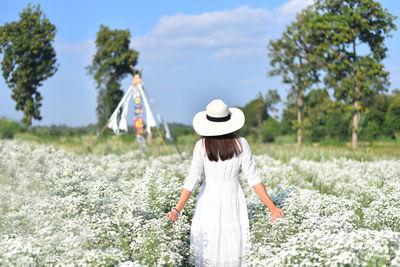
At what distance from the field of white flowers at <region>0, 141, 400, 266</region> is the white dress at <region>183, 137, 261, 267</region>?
9.0 inches

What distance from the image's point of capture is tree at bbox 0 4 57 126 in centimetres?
2150

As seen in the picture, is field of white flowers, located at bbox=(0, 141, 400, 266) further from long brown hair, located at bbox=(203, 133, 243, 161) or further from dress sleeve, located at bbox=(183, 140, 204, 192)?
long brown hair, located at bbox=(203, 133, 243, 161)

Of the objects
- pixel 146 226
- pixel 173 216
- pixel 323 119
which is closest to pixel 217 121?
pixel 173 216

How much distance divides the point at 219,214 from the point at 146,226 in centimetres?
85

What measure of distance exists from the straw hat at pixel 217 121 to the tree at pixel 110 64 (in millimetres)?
22960

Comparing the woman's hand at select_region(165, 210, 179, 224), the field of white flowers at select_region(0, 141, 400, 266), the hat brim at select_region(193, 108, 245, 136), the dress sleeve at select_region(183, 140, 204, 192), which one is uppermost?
the hat brim at select_region(193, 108, 245, 136)

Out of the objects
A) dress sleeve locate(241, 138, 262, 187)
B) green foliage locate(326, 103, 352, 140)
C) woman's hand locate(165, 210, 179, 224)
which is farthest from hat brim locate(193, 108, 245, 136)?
green foliage locate(326, 103, 352, 140)

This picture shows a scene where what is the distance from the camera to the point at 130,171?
38.0ft

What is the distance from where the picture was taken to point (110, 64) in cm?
2859

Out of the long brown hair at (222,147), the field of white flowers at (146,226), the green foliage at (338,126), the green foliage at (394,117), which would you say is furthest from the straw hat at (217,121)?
the green foliage at (338,126)

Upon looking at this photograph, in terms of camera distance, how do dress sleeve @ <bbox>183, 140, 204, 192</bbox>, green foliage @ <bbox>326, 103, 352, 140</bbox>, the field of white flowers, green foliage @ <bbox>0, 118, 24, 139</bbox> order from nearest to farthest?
the field of white flowers
dress sleeve @ <bbox>183, 140, 204, 192</bbox>
green foliage @ <bbox>0, 118, 24, 139</bbox>
green foliage @ <bbox>326, 103, 352, 140</bbox>

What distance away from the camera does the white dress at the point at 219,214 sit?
4.71m

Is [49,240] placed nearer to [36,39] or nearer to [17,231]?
[17,231]

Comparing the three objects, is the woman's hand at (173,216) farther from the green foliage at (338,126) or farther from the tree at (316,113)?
the green foliage at (338,126)
